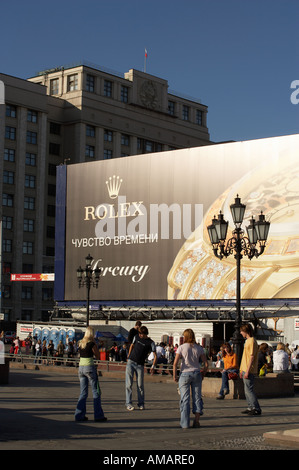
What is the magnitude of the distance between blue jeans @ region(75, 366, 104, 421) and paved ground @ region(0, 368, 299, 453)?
164 millimetres

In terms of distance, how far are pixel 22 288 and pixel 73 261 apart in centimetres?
2984

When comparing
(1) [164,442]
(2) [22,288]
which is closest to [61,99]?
(2) [22,288]

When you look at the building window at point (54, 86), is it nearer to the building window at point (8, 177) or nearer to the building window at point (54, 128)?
the building window at point (54, 128)

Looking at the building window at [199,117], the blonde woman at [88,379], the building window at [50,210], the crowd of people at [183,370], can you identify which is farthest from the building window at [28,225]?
the blonde woman at [88,379]

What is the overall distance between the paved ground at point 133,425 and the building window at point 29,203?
73206mm

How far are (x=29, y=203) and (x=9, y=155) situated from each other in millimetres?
5991

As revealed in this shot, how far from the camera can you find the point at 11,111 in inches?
3538

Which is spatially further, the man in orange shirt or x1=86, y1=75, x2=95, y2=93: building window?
x1=86, y1=75, x2=95, y2=93: building window

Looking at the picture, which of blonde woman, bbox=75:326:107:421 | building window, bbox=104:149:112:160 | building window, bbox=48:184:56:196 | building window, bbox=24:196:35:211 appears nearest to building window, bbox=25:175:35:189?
building window, bbox=24:196:35:211

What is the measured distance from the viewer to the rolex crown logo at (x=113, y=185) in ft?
186

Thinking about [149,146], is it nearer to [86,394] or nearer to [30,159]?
[30,159]

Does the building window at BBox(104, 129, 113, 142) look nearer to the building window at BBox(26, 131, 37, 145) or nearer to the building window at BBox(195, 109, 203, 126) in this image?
the building window at BBox(26, 131, 37, 145)

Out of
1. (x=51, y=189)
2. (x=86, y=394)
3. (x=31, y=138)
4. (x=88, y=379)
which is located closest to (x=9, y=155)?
(x=31, y=138)

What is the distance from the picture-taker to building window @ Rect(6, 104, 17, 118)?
89.3 m
